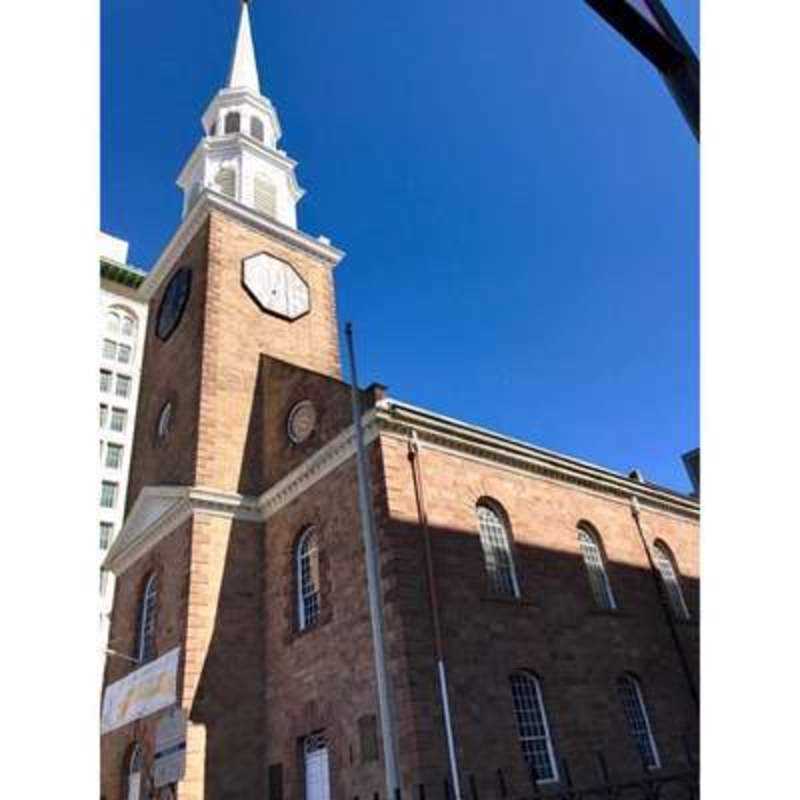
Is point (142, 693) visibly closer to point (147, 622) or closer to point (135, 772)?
point (135, 772)

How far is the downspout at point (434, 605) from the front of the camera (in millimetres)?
12887

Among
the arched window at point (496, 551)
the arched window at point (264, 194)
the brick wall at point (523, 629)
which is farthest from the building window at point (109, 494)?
the brick wall at point (523, 629)

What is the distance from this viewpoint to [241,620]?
1788cm

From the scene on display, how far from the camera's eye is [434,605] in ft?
47.3

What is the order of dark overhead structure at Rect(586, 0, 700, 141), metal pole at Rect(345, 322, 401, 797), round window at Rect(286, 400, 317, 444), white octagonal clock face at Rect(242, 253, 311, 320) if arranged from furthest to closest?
white octagonal clock face at Rect(242, 253, 311, 320) → round window at Rect(286, 400, 317, 444) → metal pole at Rect(345, 322, 401, 797) → dark overhead structure at Rect(586, 0, 700, 141)

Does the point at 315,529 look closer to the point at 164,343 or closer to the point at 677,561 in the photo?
the point at 164,343

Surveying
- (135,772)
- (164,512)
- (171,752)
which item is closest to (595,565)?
(164,512)

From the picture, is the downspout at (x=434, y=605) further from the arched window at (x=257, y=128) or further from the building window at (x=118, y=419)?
the building window at (x=118, y=419)

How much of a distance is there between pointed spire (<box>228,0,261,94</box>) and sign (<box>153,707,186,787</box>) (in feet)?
85.8

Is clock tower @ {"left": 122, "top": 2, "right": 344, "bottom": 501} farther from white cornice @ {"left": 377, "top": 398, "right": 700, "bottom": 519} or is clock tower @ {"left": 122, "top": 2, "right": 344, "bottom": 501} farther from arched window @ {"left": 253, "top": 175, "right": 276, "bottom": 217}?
white cornice @ {"left": 377, "top": 398, "right": 700, "bottom": 519}

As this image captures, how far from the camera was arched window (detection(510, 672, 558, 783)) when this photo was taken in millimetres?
14672

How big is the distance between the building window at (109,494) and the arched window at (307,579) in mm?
40098

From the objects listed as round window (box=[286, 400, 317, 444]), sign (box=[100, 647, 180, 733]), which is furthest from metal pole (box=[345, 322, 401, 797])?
sign (box=[100, 647, 180, 733])

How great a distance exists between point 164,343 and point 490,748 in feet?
59.4
